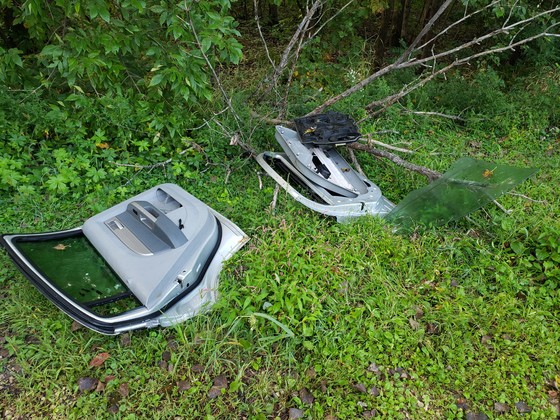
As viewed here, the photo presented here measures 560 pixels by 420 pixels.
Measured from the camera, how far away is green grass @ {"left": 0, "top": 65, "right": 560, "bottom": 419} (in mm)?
2154

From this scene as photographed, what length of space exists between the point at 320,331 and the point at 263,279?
432 mm

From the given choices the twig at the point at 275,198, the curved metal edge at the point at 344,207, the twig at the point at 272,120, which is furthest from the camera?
the twig at the point at 272,120

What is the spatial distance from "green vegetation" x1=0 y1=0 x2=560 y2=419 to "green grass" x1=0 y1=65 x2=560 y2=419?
10 mm

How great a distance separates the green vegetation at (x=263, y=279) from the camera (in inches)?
86.1

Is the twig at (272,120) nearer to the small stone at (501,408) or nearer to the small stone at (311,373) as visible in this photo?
the small stone at (311,373)

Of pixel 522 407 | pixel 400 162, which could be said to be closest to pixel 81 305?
pixel 522 407

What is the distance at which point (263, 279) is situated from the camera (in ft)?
8.27

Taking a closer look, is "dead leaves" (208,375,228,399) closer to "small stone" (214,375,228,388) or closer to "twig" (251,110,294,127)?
"small stone" (214,375,228,388)

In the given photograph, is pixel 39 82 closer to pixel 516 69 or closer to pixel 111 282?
pixel 111 282

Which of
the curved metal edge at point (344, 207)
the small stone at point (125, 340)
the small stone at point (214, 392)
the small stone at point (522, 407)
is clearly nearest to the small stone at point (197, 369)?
the small stone at point (214, 392)

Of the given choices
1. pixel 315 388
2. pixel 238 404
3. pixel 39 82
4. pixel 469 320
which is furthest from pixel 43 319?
pixel 469 320

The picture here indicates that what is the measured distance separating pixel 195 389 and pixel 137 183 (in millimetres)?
1679

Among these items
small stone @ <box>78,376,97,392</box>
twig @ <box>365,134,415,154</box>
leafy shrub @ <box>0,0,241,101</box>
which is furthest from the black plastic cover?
small stone @ <box>78,376,97,392</box>

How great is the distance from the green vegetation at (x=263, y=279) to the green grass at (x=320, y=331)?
1cm
